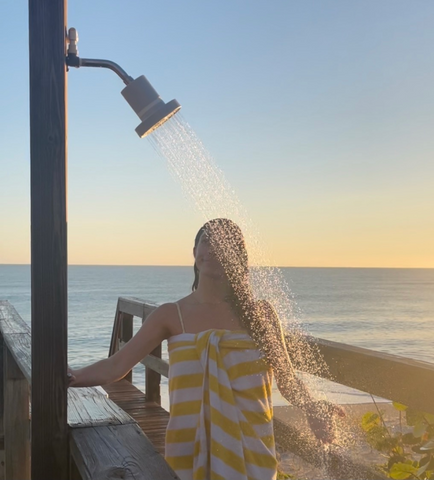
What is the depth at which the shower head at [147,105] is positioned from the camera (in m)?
1.46

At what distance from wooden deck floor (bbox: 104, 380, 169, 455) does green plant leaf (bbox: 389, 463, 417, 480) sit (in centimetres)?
168

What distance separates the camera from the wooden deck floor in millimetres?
3596

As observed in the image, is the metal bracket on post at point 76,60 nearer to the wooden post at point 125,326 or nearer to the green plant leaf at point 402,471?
the green plant leaf at point 402,471

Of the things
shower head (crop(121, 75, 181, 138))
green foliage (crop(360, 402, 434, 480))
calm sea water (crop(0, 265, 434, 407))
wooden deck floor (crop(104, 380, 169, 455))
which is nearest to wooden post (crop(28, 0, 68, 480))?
shower head (crop(121, 75, 181, 138))

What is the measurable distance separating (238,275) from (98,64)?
0.78m

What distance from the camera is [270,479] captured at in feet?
5.50

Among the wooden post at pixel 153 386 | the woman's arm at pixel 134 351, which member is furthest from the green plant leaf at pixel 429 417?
the wooden post at pixel 153 386

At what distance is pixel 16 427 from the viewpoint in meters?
2.57

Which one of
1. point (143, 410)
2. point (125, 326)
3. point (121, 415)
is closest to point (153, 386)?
point (143, 410)

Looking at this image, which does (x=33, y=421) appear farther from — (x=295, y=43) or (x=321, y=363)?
(x=295, y=43)

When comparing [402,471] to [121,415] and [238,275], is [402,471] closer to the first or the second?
[238,275]

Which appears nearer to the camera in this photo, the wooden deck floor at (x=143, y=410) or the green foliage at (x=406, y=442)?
the green foliage at (x=406, y=442)

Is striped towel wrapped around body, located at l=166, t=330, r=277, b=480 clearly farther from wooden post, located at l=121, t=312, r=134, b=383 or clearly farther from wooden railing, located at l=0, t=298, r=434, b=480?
wooden post, located at l=121, t=312, r=134, b=383

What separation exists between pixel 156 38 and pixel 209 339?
3.51 m
